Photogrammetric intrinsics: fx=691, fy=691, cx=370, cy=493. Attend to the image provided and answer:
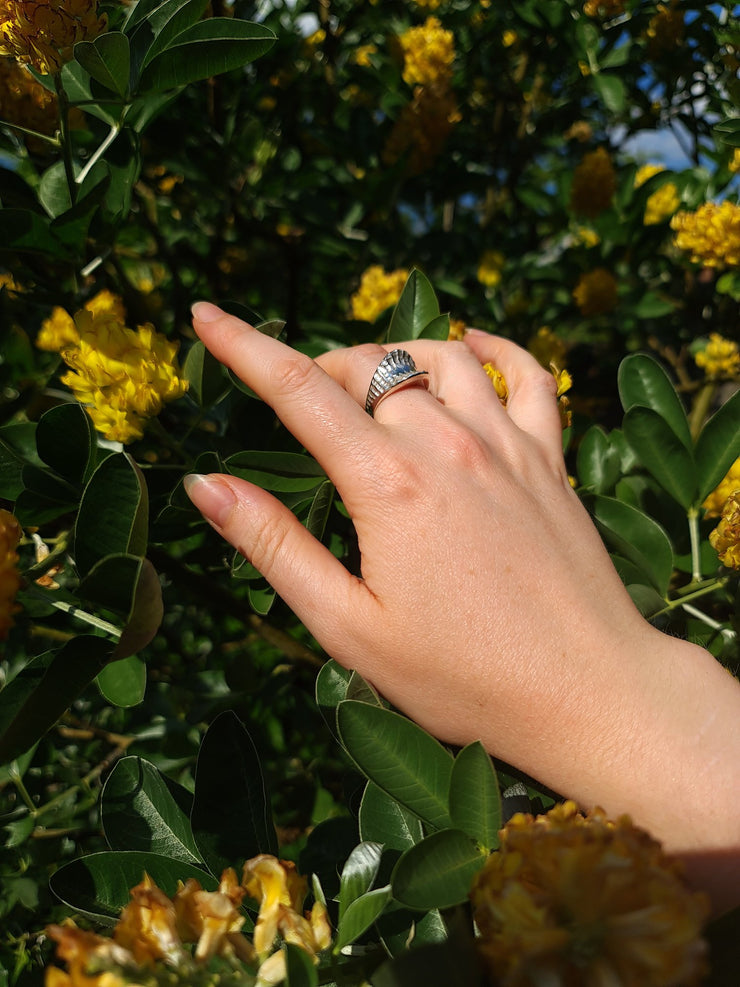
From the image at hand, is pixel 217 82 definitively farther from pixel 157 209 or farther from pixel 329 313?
pixel 329 313

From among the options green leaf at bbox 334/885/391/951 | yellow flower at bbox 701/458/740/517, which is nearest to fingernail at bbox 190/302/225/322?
green leaf at bbox 334/885/391/951

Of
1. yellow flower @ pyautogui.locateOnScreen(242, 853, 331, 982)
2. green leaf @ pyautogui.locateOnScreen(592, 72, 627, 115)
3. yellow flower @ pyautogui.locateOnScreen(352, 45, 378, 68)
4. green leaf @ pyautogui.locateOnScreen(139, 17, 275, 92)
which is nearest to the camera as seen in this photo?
yellow flower @ pyautogui.locateOnScreen(242, 853, 331, 982)

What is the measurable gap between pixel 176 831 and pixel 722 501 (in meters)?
1.22

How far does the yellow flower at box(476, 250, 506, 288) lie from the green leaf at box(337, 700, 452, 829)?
87.6 inches

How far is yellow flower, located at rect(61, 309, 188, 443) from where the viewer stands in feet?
3.80

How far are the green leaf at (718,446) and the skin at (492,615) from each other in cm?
43

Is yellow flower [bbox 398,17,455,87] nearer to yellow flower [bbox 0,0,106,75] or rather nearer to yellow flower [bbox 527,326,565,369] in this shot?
yellow flower [bbox 527,326,565,369]

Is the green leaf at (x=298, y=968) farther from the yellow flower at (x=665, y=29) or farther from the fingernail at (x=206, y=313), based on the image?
the yellow flower at (x=665, y=29)

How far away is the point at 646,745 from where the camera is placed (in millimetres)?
881

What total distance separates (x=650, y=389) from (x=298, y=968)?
1294 mm

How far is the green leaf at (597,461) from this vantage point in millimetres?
1541

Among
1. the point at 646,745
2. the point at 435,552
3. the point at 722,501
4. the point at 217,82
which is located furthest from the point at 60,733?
the point at 217,82

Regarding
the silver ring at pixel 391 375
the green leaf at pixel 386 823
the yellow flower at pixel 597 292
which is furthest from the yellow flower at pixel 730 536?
the yellow flower at pixel 597 292

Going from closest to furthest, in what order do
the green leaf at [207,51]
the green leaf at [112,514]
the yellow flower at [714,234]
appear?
1. the green leaf at [112,514]
2. the green leaf at [207,51]
3. the yellow flower at [714,234]
